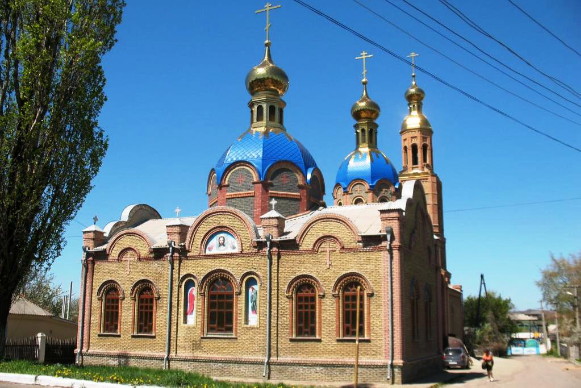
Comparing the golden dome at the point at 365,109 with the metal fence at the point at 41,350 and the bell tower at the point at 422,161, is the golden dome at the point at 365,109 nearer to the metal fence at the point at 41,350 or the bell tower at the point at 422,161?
the bell tower at the point at 422,161

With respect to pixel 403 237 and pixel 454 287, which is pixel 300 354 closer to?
pixel 403 237

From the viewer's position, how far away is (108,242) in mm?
22906

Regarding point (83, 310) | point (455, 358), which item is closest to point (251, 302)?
point (83, 310)

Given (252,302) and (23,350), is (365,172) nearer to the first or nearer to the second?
(252,302)

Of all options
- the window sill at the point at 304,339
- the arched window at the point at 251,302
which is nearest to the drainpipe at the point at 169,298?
the arched window at the point at 251,302

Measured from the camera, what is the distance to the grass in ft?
45.2

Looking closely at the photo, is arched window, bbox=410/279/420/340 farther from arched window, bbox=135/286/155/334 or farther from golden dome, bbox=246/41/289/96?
golden dome, bbox=246/41/289/96

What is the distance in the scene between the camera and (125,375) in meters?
15.1

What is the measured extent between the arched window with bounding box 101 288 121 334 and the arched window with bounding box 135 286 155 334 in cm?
96

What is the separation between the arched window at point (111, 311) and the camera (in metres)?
22.1

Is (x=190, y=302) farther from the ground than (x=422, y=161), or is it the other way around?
(x=422, y=161)

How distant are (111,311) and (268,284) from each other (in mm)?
6479

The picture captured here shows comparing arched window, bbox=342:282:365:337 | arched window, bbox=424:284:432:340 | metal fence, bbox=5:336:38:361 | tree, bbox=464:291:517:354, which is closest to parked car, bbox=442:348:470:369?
arched window, bbox=424:284:432:340

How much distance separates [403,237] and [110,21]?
36.5ft
